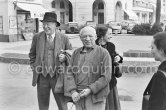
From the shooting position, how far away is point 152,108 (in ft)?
8.26

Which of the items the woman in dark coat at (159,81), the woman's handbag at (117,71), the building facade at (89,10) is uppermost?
the building facade at (89,10)

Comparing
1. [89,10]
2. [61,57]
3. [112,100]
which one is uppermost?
[89,10]

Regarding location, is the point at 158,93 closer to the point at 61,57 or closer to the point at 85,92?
the point at 85,92

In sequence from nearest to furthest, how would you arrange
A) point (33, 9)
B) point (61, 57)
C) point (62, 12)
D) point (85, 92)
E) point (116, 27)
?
point (85, 92) < point (61, 57) < point (33, 9) < point (116, 27) < point (62, 12)

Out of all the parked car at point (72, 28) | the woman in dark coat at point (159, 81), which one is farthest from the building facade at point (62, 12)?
the woman in dark coat at point (159, 81)

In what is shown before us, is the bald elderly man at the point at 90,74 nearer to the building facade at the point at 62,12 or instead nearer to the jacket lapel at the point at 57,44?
the jacket lapel at the point at 57,44

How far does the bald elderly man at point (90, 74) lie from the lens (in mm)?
3488

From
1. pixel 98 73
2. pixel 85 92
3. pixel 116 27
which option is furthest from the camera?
pixel 116 27

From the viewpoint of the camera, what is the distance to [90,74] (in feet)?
11.6

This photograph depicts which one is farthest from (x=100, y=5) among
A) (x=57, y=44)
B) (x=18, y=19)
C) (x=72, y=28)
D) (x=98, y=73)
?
(x=98, y=73)

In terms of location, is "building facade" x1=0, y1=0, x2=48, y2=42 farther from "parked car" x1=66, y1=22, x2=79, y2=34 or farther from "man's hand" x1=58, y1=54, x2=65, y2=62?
"man's hand" x1=58, y1=54, x2=65, y2=62

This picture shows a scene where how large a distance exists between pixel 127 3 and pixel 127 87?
1991 inches

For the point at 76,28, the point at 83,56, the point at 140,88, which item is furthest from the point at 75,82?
the point at 76,28

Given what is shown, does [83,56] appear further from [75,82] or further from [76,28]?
[76,28]
